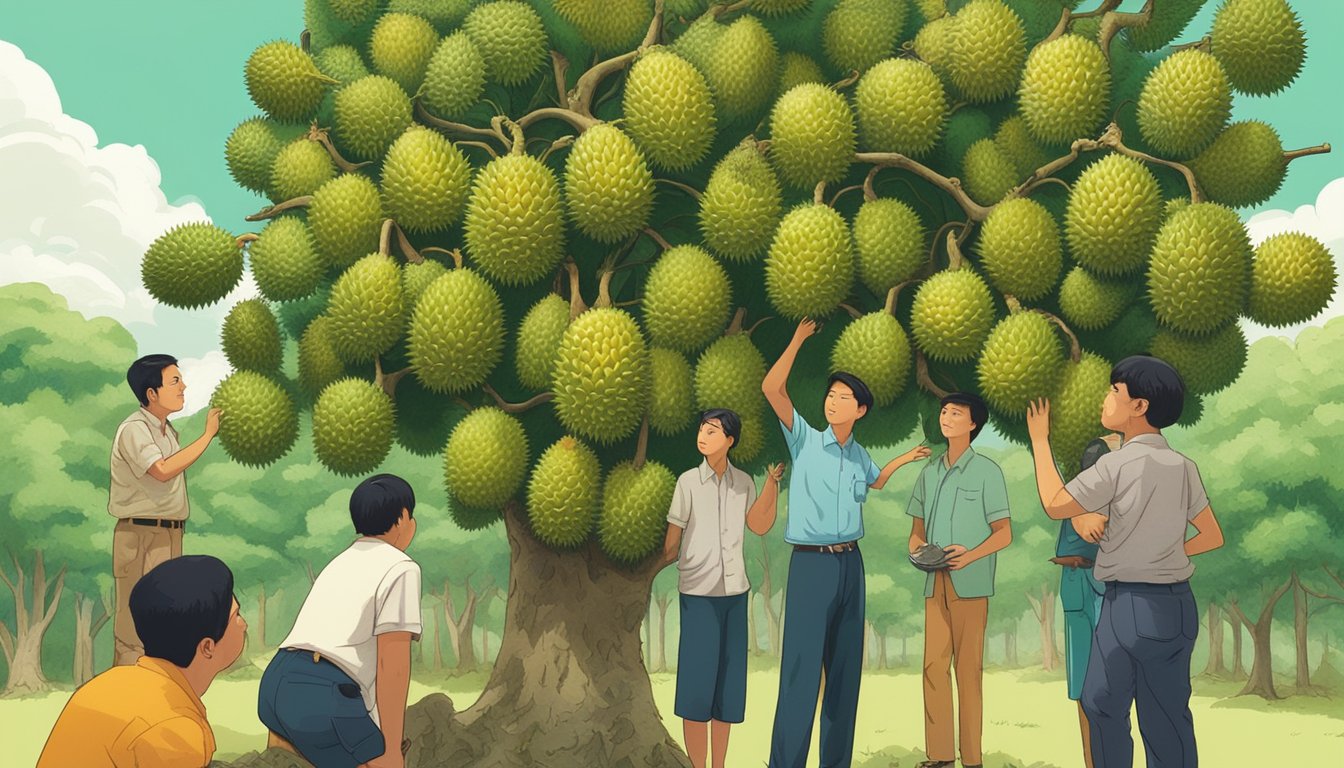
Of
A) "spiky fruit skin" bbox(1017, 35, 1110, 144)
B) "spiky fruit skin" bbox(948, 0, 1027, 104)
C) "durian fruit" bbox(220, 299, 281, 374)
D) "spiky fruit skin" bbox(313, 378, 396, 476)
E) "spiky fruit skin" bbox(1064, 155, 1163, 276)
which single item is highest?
"spiky fruit skin" bbox(948, 0, 1027, 104)

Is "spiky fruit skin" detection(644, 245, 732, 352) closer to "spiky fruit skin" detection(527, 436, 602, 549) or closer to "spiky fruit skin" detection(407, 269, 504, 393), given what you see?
"spiky fruit skin" detection(527, 436, 602, 549)

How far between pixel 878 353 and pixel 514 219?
2.29m

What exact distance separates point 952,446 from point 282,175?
15.3ft

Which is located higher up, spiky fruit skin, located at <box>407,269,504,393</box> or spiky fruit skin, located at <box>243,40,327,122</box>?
spiky fruit skin, located at <box>243,40,327,122</box>

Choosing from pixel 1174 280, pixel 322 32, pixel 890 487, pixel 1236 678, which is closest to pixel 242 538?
pixel 890 487

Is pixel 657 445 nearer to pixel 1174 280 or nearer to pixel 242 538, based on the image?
pixel 1174 280

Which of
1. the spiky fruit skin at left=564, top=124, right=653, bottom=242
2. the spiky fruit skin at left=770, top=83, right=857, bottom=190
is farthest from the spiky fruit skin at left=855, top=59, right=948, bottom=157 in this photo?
the spiky fruit skin at left=564, top=124, right=653, bottom=242

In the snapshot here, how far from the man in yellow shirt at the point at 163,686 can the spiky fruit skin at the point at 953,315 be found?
483cm

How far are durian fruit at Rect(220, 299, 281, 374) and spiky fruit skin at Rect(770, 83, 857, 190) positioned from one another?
3546mm

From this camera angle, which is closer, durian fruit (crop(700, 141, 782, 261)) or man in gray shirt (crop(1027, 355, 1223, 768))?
man in gray shirt (crop(1027, 355, 1223, 768))

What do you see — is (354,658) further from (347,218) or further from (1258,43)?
(1258,43)

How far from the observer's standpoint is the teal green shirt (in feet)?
27.6

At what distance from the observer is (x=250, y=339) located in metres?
9.13

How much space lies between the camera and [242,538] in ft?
79.7
